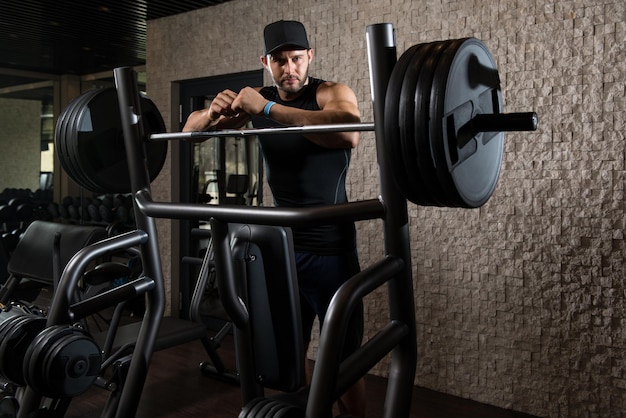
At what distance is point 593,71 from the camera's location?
2.13 m

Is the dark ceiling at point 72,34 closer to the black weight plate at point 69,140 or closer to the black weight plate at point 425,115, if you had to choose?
the black weight plate at point 69,140

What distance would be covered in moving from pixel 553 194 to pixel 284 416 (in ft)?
5.46

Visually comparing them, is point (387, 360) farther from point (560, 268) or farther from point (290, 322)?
point (290, 322)

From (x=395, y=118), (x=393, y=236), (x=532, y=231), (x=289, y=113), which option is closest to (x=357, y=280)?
(x=393, y=236)

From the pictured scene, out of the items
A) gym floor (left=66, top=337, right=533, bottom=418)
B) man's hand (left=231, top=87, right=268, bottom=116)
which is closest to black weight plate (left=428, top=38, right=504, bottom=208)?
man's hand (left=231, top=87, right=268, bottom=116)

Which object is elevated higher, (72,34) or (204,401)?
(72,34)

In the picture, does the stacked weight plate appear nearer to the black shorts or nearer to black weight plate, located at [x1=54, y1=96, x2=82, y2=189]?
the black shorts

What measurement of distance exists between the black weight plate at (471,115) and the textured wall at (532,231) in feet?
3.64

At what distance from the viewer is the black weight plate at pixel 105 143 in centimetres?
161

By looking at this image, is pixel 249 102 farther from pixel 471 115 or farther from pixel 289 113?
pixel 471 115

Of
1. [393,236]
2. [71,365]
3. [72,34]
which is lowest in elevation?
[71,365]

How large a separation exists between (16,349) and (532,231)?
6.12 ft

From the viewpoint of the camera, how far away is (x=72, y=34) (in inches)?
162

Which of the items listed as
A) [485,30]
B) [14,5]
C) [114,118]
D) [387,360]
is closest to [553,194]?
[485,30]
